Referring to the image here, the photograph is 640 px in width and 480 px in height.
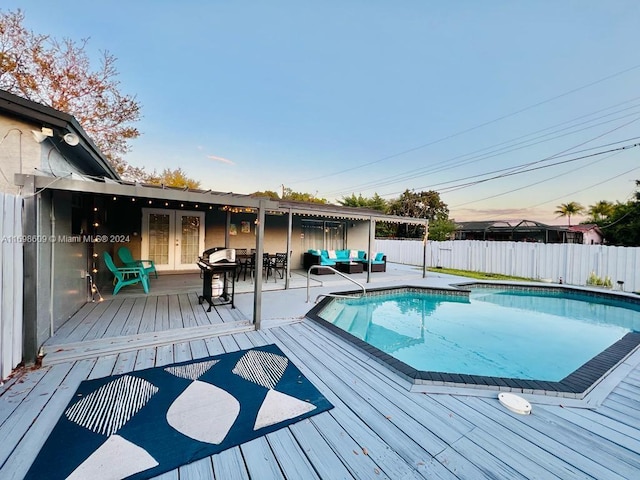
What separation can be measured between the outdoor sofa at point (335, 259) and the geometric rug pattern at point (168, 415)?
23.7 ft

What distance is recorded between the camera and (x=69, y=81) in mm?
11656

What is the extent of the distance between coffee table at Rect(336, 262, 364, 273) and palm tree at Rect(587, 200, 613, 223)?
29.8 meters

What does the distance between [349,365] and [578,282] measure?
10.9 metres

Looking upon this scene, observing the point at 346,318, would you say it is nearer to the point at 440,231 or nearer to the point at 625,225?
the point at 440,231

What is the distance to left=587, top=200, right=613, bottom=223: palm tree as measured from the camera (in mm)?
25916

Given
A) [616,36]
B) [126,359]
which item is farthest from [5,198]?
[616,36]

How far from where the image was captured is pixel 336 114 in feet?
45.7

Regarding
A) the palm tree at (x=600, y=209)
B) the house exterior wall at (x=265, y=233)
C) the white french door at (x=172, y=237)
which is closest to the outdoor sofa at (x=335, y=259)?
the house exterior wall at (x=265, y=233)

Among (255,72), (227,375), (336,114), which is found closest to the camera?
(227,375)

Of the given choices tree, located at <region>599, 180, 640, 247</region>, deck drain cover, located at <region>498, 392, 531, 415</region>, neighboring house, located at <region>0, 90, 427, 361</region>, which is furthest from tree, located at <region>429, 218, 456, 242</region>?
deck drain cover, located at <region>498, 392, 531, 415</region>

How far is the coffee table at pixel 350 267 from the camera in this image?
10.4m

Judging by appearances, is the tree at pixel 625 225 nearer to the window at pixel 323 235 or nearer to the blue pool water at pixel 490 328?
the blue pool water at pixel 490 328

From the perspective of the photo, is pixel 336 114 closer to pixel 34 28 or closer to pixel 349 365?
pixel 34 28

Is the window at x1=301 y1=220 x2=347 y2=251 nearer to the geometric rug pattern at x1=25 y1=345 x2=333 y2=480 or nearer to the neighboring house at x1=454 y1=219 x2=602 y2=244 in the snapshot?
the geometric rug pattern at x1=25 y1=345 x2=333 y2=480
